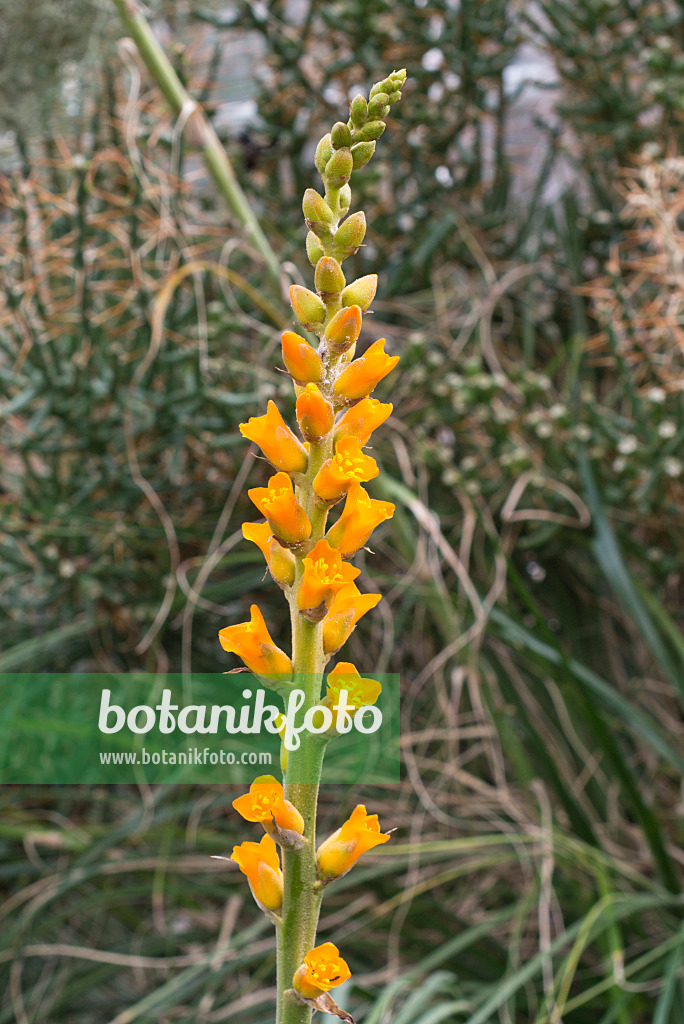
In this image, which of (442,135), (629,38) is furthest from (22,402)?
(629,38)

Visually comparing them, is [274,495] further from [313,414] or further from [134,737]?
[134,737]

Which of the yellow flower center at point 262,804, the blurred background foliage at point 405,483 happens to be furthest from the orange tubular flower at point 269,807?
the blurred background foliage at point 405,483

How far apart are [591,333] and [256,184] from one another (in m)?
0.44

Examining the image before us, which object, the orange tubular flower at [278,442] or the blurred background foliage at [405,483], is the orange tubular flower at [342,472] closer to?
the orange tubular flower at [278,442]

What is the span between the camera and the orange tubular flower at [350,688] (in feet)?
0.73

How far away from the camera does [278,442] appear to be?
22 cm

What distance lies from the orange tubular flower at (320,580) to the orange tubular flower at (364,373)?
5 cm

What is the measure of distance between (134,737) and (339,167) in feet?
2.32

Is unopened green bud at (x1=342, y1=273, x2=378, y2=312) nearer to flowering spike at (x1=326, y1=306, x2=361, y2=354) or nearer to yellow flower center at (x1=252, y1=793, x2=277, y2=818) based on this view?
flowering spike at (x1=326, y1=306, x2=361, y2=354)

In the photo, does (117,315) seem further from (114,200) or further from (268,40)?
(268,40)

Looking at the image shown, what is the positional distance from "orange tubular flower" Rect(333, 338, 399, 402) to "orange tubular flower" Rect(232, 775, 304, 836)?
11 cm

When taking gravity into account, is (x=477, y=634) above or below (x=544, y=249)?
below

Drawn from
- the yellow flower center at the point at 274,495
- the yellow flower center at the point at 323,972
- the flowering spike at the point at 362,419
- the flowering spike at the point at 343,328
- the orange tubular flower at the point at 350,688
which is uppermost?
the flowering spike at the point at 343,328

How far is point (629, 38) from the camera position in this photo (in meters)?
0.86
